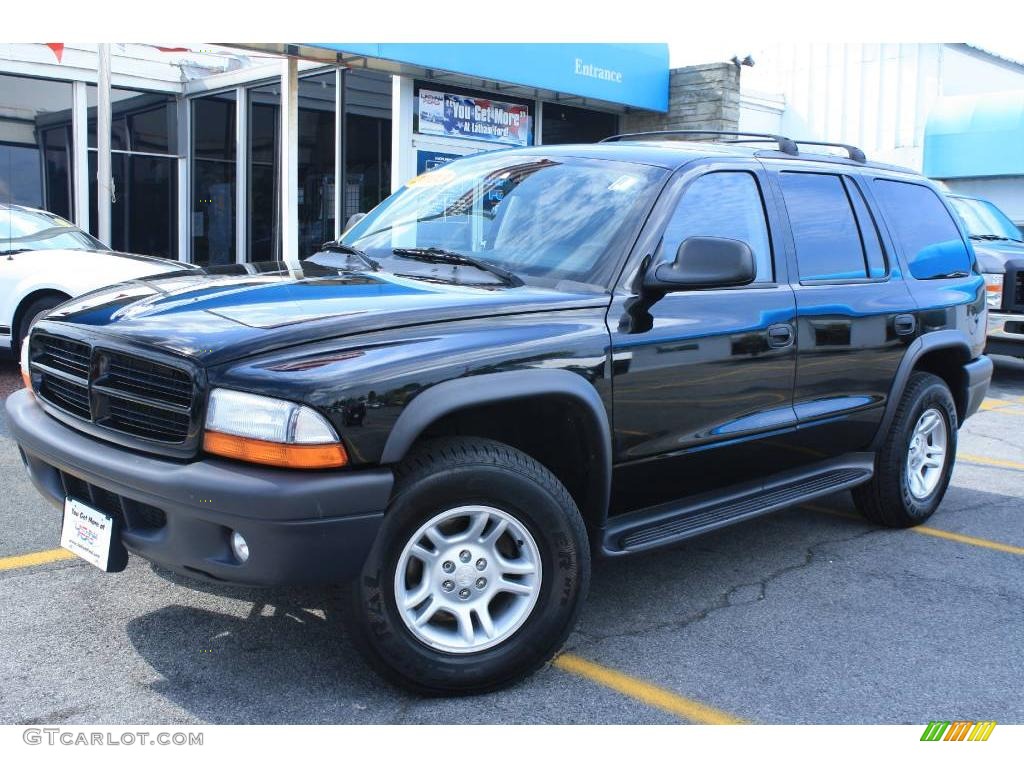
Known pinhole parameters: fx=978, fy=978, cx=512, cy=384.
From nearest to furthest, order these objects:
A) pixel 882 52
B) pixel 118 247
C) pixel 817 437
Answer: pixel 817 437 < pixel 118 247 < pixel 882 52

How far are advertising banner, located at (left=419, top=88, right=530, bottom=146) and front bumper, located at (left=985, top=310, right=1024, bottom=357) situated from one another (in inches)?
266

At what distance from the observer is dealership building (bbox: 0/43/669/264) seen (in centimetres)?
1225

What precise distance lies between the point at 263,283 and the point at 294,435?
0.95 meters

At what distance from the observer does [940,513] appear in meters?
5.53

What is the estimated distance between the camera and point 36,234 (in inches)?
352

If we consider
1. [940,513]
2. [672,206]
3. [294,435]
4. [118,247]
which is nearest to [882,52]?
[118,247]

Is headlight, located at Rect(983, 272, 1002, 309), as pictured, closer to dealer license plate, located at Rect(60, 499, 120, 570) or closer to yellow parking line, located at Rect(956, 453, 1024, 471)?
yellow parking line, located at Rect(956, 453, 1024, 471)

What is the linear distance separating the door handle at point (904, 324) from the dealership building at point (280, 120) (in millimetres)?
7277

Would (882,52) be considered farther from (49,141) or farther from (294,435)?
(294,435)

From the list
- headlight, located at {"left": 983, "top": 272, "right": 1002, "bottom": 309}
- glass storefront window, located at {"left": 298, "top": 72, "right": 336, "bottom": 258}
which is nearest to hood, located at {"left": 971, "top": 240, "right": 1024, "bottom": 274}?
headlight, located at {"left": 983, "top": 272, "right": 1002, "bottom": 309}

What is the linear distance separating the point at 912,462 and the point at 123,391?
3954mm

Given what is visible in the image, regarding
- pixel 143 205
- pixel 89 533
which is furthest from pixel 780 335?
pixel 143 205

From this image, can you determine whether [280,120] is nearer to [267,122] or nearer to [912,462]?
[267,122]

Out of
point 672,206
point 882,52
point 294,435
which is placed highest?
point 882,52
